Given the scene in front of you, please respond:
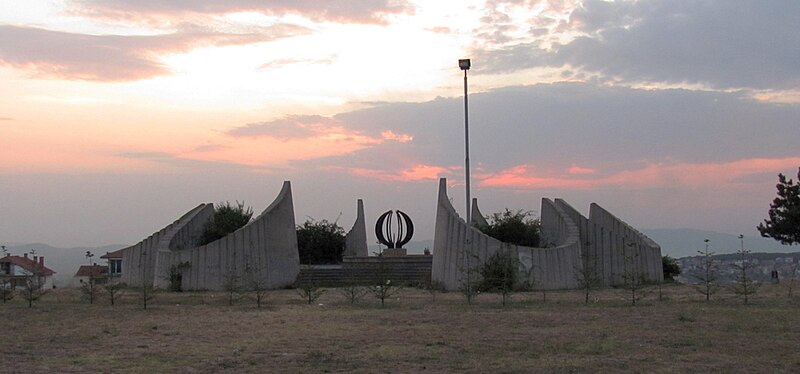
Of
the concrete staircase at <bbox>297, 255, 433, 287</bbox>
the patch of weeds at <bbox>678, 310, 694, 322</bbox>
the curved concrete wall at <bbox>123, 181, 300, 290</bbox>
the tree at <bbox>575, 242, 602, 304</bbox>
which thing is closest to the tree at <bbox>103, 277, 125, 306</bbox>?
the curved concrete wall at <bbox>123, 181, 300, 290</bbox>

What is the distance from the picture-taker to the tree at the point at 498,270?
24.5 meters

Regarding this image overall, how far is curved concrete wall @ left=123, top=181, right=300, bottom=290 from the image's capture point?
27297mm

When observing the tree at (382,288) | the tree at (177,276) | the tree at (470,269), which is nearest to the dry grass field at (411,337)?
the tree at (382,288)

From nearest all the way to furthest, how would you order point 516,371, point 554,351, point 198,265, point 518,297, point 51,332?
point 516,371, point 554,351, point 51,332, point 518,297, point 198,265

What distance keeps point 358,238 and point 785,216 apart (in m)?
18.9

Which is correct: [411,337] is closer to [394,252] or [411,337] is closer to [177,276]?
[177,276]

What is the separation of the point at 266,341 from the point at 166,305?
26.8ft

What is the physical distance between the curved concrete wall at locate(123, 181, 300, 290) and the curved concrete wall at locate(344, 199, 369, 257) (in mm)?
8716

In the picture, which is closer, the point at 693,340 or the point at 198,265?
the point at 693,340

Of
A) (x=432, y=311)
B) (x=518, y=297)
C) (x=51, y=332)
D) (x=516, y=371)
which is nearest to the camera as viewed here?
(x=516, y=371)

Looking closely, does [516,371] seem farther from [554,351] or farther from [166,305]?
[166,305]

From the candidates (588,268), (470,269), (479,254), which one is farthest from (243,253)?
(588,268)

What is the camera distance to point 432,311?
708 inches

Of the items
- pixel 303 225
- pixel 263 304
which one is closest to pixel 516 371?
pixel 263 304
